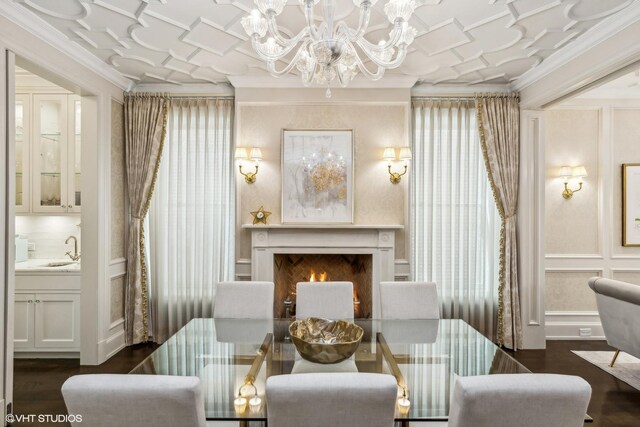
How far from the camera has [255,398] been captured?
63.7 inches

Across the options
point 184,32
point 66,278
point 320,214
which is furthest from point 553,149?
point 66,278

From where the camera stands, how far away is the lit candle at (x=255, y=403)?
5.05ft

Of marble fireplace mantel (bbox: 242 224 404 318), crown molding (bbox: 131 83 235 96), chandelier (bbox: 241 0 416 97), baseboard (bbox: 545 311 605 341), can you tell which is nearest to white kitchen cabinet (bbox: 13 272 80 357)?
marble fireplace mantel (bbox: 242 224 404 318)

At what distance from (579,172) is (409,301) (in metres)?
2.81

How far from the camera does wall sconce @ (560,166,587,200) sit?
440cm

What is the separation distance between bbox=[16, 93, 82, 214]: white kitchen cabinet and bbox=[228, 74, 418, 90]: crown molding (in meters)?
1.66

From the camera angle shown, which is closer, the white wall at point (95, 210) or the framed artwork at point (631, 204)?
the white wall at point (95, 210)

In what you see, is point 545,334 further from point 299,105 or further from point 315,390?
point 315,390

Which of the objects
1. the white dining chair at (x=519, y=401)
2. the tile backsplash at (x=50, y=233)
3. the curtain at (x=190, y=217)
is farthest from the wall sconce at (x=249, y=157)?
the white dining chair at (x=519, y=401)

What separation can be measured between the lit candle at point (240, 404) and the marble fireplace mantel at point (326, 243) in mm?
2502

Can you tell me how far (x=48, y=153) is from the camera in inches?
158

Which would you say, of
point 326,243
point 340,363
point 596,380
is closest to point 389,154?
point 326,243

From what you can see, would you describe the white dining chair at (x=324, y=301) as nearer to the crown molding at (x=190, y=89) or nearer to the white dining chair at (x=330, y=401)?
the white dining chair at (x=330, y=401)

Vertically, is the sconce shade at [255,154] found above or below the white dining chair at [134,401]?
above
